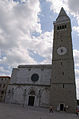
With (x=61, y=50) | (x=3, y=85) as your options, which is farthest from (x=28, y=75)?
(x=3, y=85)

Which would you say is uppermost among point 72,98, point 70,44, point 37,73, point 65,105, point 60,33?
point 60,33

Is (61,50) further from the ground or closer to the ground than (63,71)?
further from the ground

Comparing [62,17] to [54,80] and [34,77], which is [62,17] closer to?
[54,80]

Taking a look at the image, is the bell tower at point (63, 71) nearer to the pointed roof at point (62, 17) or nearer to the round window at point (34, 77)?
the pointed roof at point (62, 17)

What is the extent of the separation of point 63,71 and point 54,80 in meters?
2.86

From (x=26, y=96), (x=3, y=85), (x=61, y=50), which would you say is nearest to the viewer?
(x=61, y=50)

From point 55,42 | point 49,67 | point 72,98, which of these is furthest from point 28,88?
point 55,42

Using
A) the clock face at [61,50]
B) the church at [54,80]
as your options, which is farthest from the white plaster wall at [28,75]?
the clock face at [61,50]

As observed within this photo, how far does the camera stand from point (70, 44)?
25719 mm

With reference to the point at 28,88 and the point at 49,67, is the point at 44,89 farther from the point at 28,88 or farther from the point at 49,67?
the point at 49,67

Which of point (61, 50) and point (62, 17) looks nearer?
point (61, 50)

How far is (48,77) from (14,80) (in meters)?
10.3

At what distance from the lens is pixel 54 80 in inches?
910

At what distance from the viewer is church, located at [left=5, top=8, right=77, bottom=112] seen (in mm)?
21291
